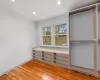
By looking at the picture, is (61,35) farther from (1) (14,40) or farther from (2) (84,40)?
(1) (14,40)

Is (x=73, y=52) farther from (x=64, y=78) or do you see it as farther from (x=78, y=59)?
(x=64, y=78)

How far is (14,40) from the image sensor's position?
3762 millimetres

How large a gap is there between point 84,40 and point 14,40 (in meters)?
2.93

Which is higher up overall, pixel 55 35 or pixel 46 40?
pixel 55 35

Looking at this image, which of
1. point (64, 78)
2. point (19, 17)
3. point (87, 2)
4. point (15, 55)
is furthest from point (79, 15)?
point (15, 55)

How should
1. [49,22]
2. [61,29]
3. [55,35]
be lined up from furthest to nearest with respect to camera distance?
[49,22] → [55,35] → [61,29]

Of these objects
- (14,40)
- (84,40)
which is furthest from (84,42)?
(14,40)

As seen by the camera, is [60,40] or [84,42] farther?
[60,40]

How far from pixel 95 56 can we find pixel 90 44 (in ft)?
1.30

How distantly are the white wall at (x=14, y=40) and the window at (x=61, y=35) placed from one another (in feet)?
4.94

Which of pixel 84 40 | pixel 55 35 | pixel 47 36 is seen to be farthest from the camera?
pixel 47 36

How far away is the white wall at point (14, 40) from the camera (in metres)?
3.31

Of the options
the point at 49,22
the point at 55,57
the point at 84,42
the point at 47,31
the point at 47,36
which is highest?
the point at 49,22

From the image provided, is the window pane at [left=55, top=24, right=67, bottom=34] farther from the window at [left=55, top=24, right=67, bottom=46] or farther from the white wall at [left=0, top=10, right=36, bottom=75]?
the white wall at [left=0, top=10, right=36, bottom=75]
